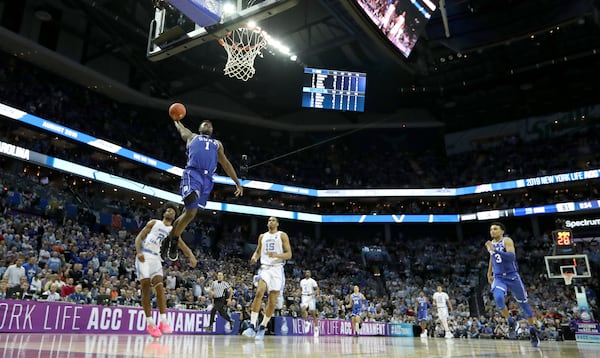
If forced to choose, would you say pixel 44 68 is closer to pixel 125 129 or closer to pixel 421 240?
pixel 125 129

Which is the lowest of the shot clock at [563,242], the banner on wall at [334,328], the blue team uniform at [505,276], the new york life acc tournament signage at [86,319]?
the banner on wall at [334,328]

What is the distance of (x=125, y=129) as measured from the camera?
92.5ft

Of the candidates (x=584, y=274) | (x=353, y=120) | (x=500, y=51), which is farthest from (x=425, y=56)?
(x=584, y=274)

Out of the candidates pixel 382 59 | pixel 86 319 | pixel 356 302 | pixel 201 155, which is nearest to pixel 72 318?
pixel 86 319

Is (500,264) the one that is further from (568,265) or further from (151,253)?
(568,265)

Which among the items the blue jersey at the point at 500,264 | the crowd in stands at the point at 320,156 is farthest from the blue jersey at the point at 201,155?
the crowd in stands at the point at 320,156

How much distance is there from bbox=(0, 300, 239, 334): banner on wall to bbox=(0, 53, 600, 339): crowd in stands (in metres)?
1.24

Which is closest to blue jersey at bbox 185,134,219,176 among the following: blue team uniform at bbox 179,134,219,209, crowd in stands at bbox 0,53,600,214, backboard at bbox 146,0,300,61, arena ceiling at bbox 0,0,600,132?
blue team uniform at bbox 179,134,219,209

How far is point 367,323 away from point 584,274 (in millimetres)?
9451

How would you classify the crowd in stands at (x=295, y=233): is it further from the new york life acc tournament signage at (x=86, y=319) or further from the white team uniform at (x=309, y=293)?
the white team uniform at (x=309, y=293)

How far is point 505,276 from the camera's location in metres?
8.30

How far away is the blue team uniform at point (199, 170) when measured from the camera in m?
5.65

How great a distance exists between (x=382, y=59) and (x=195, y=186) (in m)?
24.3

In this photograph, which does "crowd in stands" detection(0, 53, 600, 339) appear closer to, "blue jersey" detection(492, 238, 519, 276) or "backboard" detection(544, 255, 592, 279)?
"backboard" detection(544, 255, 592, 279)
